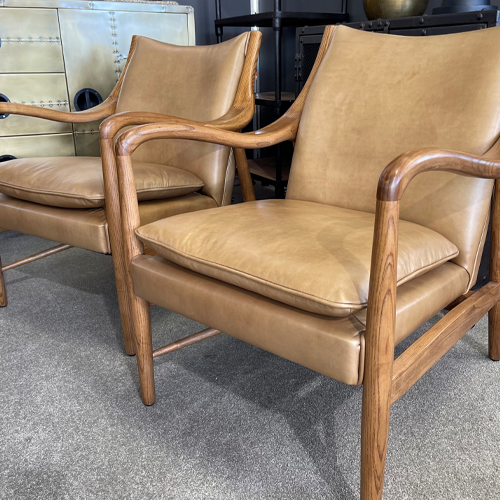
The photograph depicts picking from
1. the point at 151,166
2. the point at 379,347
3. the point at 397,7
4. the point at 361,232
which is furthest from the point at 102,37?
the point at 379,347

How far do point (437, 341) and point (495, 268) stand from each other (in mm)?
341

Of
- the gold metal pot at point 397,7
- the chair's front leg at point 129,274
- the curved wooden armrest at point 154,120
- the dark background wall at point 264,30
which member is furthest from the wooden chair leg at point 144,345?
the dark background wall at point 264,30

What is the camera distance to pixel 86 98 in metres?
2.37

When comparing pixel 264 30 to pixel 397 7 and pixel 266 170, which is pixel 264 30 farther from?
pixel 397 7

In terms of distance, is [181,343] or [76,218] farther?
[76,218]

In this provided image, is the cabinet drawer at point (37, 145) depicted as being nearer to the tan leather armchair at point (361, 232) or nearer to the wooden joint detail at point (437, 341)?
the tan leather armchair at point (361, 232)

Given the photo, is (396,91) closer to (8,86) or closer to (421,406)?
(421,406)

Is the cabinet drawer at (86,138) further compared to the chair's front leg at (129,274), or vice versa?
the cabinet drawer at (86,138)

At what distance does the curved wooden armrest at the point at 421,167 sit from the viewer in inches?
27.7

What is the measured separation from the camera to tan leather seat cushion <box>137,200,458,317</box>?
789 mm

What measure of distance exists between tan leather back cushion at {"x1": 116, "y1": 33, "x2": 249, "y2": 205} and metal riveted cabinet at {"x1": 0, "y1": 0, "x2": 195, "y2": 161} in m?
0.73

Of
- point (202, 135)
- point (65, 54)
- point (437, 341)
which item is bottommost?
point (437, 341)

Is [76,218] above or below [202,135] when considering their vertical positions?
below

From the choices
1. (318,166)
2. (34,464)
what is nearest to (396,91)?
(318,166)
